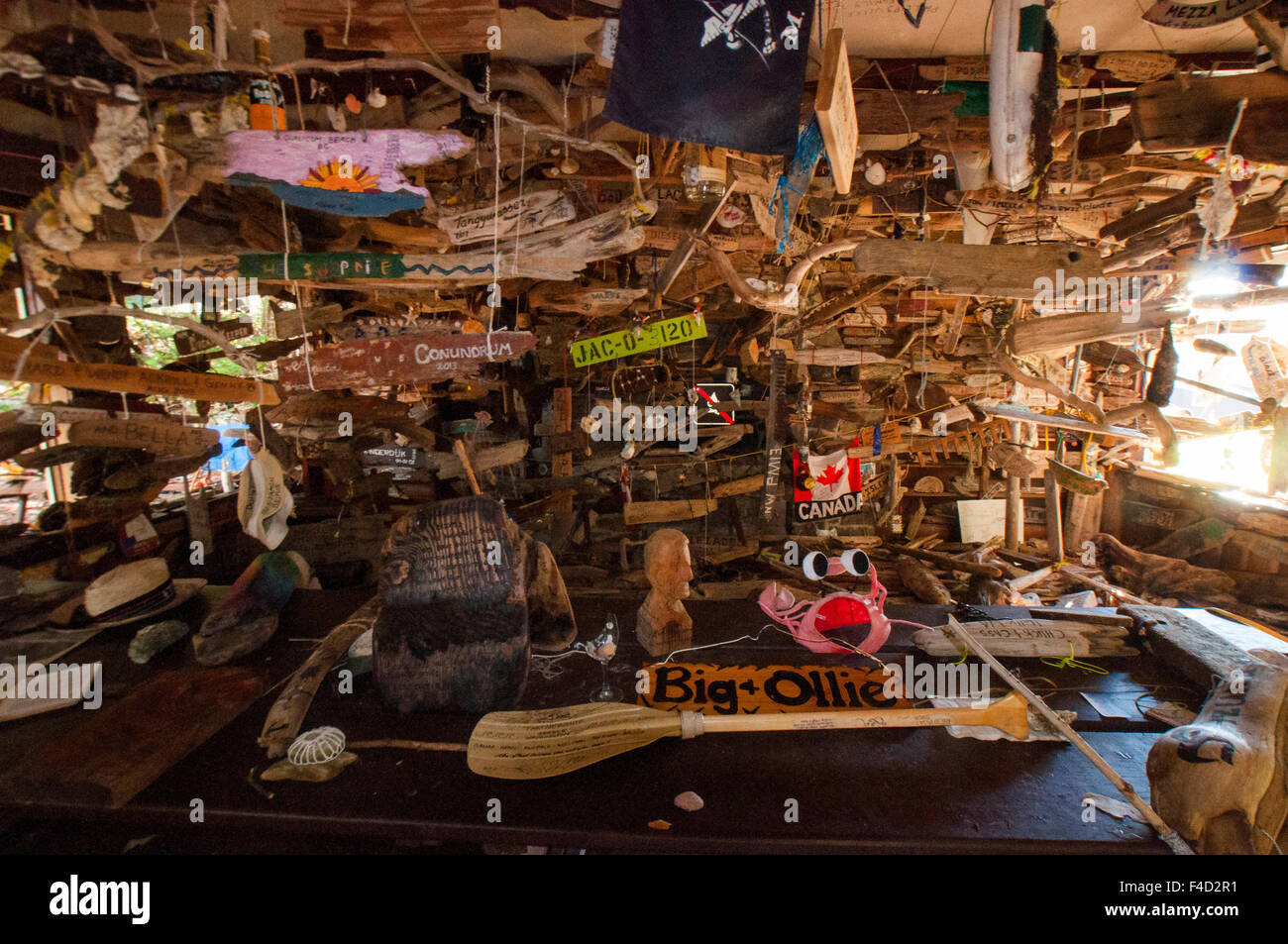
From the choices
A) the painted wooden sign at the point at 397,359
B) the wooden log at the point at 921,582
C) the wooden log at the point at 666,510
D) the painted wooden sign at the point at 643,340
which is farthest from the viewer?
the wooden log at the point at 666,510

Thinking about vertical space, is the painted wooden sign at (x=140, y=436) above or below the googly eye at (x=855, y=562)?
above

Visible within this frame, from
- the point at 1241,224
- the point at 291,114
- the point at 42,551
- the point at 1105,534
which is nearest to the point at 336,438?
the point at 42,551

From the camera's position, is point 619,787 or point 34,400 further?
point 34,400

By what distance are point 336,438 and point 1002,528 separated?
1329 centimetres

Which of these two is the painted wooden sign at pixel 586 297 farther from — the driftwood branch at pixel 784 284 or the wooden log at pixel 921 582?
the wooden log at pixel 921 582

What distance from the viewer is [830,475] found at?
31.6 feet

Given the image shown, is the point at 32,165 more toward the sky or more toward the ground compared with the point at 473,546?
more toward the sky

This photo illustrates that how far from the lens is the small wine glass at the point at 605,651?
2969 millimetres

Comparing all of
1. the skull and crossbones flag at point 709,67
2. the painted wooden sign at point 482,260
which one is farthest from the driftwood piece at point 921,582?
the skull and crossbones flag at point 709,67

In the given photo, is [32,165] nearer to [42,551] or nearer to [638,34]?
[42,551]

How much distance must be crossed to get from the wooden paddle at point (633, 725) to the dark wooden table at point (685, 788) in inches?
4.2

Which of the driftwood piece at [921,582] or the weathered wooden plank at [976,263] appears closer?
the weathered wooden plank at [976,263]

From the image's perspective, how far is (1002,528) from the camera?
11.2m

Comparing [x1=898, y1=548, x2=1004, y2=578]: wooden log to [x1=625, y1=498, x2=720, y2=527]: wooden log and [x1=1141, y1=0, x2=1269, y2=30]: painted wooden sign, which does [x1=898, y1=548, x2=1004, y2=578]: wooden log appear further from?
[x1=1141, y1=0, x2=1269, y2=30]: painted wooden sign
